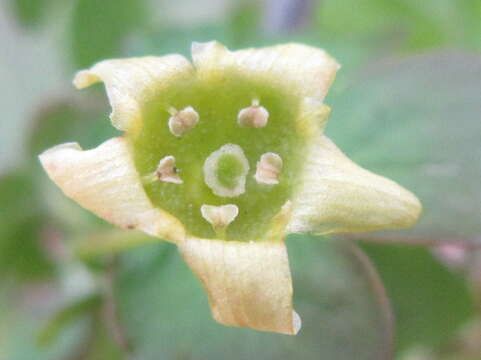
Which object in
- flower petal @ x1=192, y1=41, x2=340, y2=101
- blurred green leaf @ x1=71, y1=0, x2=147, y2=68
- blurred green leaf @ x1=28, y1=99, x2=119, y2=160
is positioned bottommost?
blurred green leaf @ x1=28, y1=99, x2=119, y2=160

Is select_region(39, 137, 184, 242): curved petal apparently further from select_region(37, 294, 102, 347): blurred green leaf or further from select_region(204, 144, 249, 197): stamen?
select_region(37, 294, 102, 347): blurred green leaf

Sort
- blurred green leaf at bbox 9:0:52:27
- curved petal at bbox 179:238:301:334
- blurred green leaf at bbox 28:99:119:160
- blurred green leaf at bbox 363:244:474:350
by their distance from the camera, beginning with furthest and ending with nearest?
blurred green leaf at bbox 9:0:52:27 → blurred green leaf at bbox 28:99:119:160 → blurred green leaf at bbox 363:244:474:350 → curved petal at bbox 179:238:301:334

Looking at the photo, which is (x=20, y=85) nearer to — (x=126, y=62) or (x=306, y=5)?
(x=306, y=5)

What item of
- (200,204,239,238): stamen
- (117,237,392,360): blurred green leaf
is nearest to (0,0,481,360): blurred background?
(117,237,392,360): blurred green leaf

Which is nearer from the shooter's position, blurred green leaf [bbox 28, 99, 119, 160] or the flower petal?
the flower petal

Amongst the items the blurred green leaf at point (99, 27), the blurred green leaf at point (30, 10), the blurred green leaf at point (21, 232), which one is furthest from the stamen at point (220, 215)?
the blurred green leaf at point (30, 10)

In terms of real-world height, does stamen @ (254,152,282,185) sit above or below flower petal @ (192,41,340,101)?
below

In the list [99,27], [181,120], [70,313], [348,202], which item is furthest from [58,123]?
[348,202]
